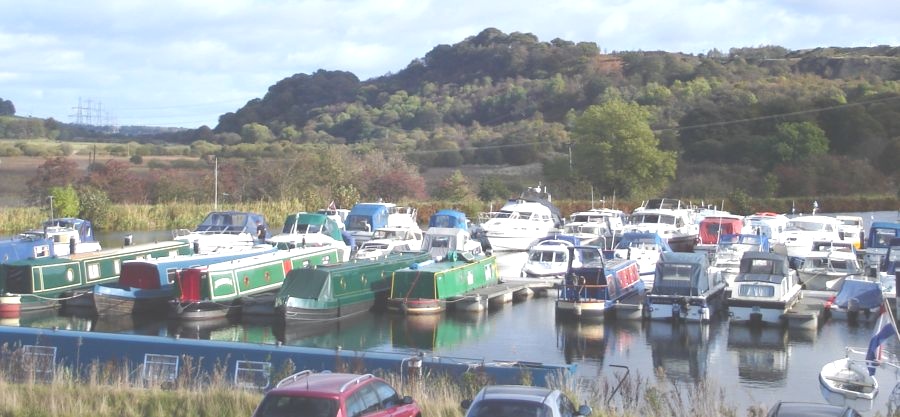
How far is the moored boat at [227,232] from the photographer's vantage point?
45.5 meters

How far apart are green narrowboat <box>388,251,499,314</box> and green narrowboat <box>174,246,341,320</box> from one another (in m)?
3.16

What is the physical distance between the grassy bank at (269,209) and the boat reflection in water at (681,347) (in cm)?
3651

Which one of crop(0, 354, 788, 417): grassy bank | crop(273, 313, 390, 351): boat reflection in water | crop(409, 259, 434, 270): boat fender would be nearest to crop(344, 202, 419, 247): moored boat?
crop(409, 259, 434, 270): boat fender

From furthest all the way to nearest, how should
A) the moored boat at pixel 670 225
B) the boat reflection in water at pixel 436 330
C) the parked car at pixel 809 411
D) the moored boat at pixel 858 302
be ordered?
1. the moored boat at pixel 670 225
2. the moored boat at pixel 858 302
3. the boat reflection in water at pixel 436 330
4. the parked car at pixel 809 411

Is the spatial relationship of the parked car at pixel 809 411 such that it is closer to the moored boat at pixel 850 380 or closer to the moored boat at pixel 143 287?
the moored boat at pixel 850 380

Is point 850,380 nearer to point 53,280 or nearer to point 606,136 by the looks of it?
point 53,280

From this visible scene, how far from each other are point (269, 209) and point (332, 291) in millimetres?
36429

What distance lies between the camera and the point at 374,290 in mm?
36875

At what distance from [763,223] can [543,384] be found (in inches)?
1427

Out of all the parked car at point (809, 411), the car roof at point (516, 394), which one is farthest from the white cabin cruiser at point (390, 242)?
the parked car at point (809, 411)

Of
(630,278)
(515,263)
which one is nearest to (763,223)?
(515,263)

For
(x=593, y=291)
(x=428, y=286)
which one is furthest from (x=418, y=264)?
(x=593, y=291)

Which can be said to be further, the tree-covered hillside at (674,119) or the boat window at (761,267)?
the tree-covered hillside at (674,119)

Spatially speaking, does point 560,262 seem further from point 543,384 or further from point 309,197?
point 309,197
